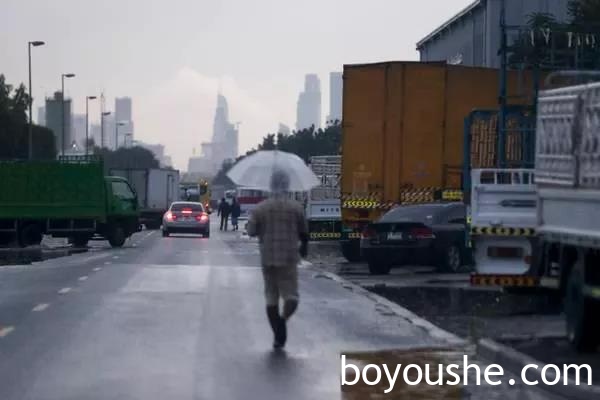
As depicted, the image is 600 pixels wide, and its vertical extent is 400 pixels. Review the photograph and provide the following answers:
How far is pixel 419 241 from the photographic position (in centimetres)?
2978

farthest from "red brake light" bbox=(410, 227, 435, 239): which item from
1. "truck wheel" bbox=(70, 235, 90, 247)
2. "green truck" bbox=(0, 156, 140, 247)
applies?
"truck wheel" bbox=(70, 235, 90, 247)

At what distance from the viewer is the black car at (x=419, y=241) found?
2977 centimetres

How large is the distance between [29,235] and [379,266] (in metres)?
18.3

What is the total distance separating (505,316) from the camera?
19.8m

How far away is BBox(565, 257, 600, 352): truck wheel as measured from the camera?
1488 cm

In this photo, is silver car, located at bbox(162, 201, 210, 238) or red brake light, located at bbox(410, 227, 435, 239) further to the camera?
silver car, located at bbox(162, 201, 210, 238)

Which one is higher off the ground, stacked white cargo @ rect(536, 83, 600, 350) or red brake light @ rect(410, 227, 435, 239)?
stacked white cargo @ rect(536, 83, 600, 350)

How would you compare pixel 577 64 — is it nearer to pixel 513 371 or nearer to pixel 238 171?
pixel 238 171

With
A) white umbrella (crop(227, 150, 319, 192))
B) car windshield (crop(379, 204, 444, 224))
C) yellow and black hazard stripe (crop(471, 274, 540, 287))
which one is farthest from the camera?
car windshield (crop(379, 204, 444, 224))

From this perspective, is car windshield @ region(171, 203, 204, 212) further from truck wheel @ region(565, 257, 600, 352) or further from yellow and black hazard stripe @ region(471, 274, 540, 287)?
truck wheel @ region(565, 257, 600, 352)

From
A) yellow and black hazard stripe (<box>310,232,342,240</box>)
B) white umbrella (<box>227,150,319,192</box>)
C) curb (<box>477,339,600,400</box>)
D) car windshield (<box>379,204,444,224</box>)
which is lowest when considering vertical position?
curb (<box>477,339,600,400</box>)

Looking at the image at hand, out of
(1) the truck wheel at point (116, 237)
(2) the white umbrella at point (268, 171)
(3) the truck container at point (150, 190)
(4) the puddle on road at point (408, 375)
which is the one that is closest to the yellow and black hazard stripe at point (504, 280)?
(4) the puddle on road at point (408, 375)

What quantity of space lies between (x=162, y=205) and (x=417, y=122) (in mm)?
44324

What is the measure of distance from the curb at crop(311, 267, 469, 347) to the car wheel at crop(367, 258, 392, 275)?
1.09m
